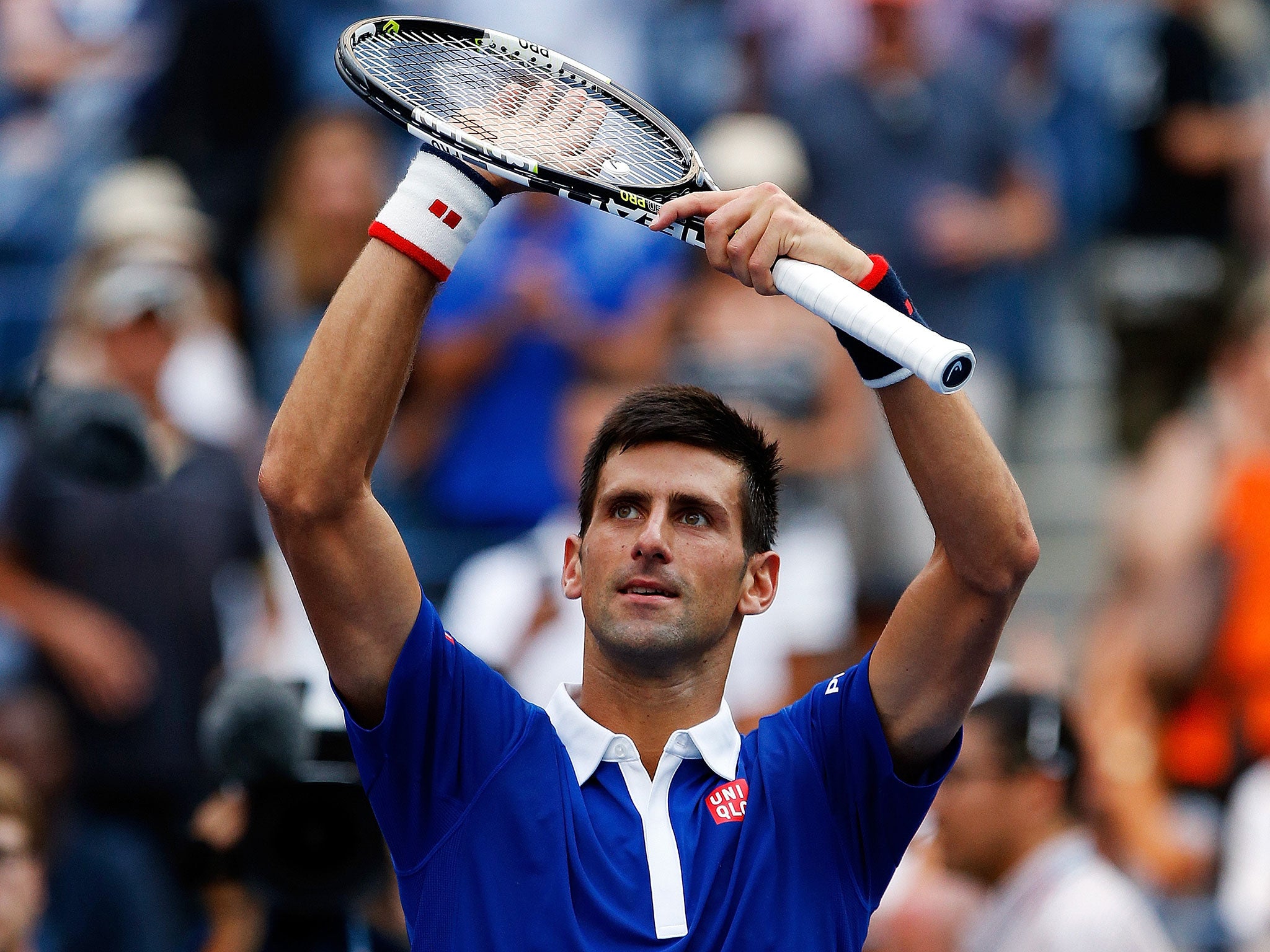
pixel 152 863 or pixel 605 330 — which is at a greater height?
pixel 605 330

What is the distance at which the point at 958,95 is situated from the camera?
7.92 metres

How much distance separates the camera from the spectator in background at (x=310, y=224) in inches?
292

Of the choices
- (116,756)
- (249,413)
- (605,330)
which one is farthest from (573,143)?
(249,413)

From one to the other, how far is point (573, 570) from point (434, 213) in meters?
0.69

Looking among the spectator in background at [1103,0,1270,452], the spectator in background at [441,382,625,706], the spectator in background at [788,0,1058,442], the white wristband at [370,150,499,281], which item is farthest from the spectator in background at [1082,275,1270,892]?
the white wristband at [370,150,499,281]

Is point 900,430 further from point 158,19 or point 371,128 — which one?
point 158,19

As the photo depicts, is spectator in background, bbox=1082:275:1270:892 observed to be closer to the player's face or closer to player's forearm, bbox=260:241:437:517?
the player's face

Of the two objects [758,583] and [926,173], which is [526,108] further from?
[926,173]

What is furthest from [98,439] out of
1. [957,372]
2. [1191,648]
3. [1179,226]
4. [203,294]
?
[1179,226]

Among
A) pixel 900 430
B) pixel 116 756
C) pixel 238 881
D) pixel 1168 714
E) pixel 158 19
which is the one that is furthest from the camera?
pixel 158 19

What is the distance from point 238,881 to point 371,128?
4.57m

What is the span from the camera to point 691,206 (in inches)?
109

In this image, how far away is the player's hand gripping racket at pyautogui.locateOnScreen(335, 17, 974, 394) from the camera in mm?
2645

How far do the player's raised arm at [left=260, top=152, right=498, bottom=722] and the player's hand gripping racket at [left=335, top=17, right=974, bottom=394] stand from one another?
0.11 metres
